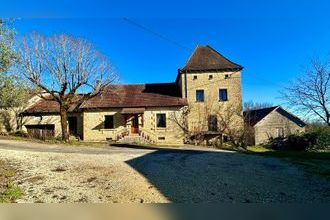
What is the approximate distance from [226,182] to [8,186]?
6.28 m

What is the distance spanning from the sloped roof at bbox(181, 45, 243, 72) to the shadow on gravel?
21.2 metres

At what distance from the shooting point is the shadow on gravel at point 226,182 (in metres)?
8.45

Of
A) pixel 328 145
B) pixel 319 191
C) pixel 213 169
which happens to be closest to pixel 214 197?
pixel 319 191

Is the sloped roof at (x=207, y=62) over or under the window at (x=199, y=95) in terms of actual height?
over

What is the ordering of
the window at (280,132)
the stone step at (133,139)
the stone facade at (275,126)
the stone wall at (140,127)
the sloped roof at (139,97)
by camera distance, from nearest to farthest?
1. the stone step at (133,139)
2. the stone wall at (140,127)
3. the sloped roof at (139,97)
4. the stone facade at (275,126)
5. the window at (280,132)

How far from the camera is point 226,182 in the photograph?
10297mm

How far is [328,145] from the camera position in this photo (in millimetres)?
30000

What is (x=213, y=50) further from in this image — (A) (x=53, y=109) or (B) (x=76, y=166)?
(B) (x=76, y=166)

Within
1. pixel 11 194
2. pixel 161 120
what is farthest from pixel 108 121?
pixel 11 194

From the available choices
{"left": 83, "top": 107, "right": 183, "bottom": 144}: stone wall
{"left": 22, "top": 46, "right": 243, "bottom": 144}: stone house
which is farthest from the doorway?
{"left": 83, "top": 107, "right": 183, "bottom": 144}: stone wall

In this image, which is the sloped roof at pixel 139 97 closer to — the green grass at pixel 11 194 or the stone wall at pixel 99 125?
the stone wall at pixel 99 125

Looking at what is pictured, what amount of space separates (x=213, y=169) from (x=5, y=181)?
7138mm

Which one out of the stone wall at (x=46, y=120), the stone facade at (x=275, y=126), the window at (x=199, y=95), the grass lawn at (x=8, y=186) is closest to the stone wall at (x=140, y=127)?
the window at (x=199, y=95)

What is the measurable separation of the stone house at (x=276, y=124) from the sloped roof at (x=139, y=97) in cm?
848
